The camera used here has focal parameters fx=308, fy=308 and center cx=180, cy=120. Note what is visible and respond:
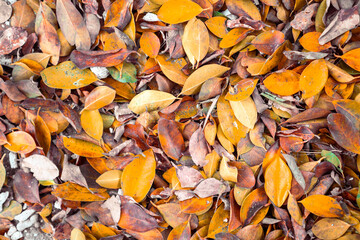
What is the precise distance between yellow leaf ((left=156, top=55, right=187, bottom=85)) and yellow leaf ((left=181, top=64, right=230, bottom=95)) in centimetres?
2

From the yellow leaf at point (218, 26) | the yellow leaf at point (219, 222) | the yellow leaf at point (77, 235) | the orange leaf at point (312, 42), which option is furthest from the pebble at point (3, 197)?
the orange leaf at point (312, 42)

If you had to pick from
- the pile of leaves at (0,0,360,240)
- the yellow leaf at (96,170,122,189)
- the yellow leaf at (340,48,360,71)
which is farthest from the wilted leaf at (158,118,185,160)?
the yellow leaf at (340,48,360,71)

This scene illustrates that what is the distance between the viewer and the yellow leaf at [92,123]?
568mm

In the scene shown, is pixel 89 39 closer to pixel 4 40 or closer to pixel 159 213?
pixel 4 40

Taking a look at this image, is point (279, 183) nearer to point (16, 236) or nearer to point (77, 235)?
point (77, 235)

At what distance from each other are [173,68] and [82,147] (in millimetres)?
224

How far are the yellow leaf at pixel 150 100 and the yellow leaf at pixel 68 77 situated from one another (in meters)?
0.09

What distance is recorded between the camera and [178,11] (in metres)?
0.55

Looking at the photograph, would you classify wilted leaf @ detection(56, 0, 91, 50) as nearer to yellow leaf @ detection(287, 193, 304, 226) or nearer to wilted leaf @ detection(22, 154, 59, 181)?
wilted leaf @ detection(22, 154, 59, 181)

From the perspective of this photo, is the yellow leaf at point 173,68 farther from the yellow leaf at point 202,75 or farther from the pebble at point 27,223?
the pebble at point 27,223

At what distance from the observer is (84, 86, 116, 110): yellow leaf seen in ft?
1.85

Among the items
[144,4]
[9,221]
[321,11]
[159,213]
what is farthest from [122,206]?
[321,11]

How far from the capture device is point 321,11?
0.53 m

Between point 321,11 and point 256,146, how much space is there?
0.85ft
